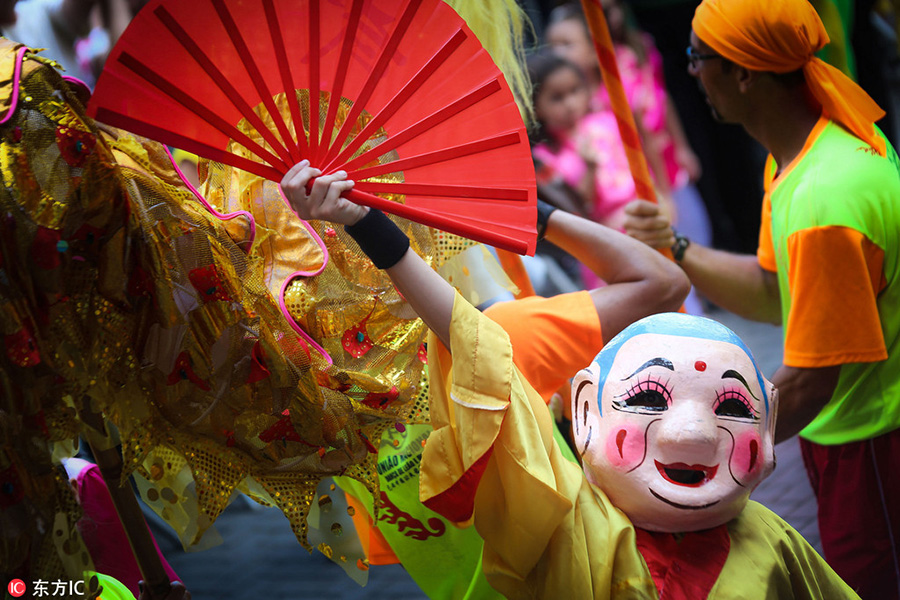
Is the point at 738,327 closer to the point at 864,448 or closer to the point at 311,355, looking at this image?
the point at 864,448

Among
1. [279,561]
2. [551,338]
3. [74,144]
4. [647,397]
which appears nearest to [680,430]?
[647,397]

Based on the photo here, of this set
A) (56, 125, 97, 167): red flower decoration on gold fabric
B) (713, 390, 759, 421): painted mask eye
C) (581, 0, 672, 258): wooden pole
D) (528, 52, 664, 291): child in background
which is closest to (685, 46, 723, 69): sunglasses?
(581, 0, 672, 258): wooden pole

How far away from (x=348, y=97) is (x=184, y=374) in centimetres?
49

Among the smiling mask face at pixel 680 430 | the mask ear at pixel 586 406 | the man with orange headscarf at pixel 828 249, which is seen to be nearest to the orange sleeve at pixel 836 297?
the man with orange headscarf at pixel 828 249

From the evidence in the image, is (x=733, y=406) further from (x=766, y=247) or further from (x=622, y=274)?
(x=766, y=247)

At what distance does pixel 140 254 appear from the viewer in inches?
48.8

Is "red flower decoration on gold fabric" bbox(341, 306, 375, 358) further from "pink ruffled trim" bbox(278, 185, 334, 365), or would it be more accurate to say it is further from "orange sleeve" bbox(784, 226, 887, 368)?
"orange sleeve" bbox(784, 226, 887, 368)

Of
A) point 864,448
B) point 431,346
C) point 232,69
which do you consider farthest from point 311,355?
point 864,448

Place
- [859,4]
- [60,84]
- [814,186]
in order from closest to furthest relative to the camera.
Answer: [60,84] < [814,186] < [859,4]

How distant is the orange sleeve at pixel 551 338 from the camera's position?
171 centimetres

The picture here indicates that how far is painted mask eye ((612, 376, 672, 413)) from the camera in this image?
132 centimetres

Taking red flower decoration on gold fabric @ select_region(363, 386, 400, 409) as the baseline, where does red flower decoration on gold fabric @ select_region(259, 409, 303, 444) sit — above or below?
Answer: below

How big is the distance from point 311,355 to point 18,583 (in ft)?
1.68

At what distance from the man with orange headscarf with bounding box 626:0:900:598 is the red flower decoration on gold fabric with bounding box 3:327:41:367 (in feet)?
4.88
